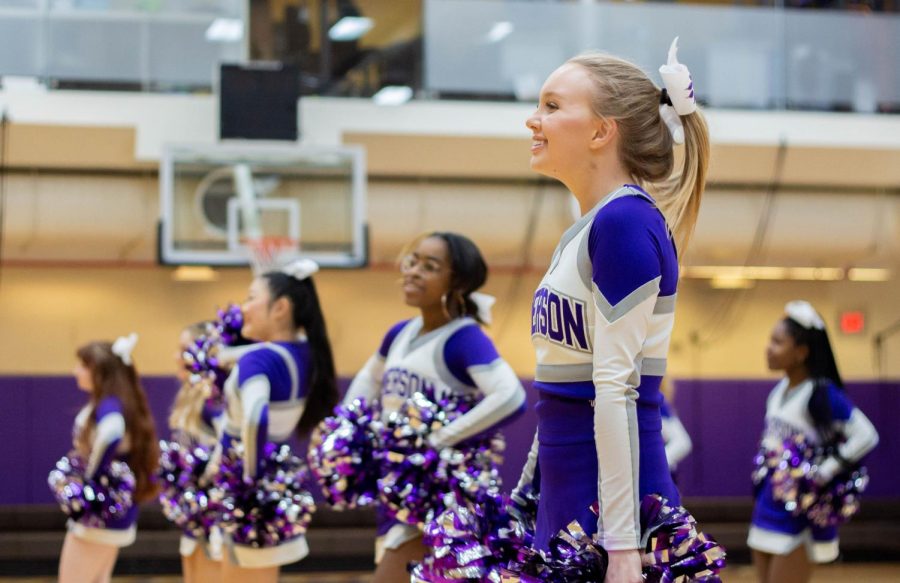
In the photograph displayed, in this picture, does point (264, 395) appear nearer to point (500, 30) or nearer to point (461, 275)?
point (461, 275)

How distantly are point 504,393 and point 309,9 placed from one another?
4609 millimetres

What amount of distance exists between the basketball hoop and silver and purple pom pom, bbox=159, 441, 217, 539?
2.29m

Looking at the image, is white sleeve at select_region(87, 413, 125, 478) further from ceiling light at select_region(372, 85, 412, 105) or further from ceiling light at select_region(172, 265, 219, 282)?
ceiling light at select_region(172, 265, 219, 282)

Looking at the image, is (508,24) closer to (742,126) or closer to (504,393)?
(742,126)

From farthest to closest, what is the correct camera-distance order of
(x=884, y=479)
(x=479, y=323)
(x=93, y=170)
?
(x=884, y=479), (x=93, y=170), (x=479, y=323)

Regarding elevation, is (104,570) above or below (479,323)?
below

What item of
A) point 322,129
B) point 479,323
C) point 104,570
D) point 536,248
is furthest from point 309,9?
point 479,323

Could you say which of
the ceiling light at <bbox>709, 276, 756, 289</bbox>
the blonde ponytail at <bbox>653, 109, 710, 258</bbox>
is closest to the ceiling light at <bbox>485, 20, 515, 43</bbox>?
the ceiling light at <bbox>709, 276, 756, 289</bbox>

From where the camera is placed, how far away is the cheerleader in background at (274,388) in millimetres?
3893

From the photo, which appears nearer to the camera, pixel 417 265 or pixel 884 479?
pixel 417 265

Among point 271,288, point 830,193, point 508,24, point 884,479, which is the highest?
point 508,24

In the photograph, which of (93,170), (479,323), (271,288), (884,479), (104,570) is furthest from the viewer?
(884,479)

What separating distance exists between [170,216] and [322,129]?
115 cm

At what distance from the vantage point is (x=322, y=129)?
745 cm
